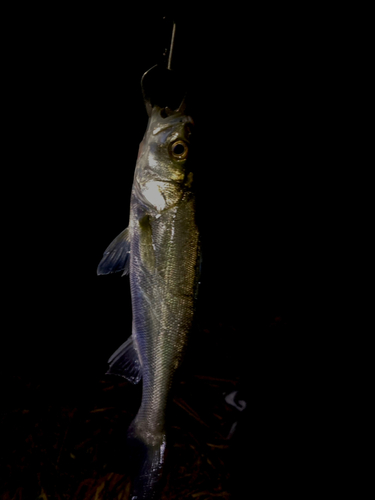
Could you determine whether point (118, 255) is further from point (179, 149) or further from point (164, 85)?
point (164, 85)

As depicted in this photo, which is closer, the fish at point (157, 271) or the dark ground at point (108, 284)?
the fish at point (157, 271)

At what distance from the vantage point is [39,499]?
102 inches

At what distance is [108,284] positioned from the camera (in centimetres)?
365

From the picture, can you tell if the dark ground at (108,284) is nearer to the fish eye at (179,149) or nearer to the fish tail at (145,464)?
the fish tail at (145,464)

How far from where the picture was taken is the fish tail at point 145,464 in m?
1.34

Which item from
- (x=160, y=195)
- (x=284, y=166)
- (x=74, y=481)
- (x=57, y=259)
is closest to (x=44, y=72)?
(x=57, y=259)

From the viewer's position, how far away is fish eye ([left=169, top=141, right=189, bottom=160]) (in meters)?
1.46

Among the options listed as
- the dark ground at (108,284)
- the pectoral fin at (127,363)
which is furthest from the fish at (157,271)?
the dark ground at (108,284)

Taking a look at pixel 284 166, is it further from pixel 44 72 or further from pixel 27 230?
pixel 27 230

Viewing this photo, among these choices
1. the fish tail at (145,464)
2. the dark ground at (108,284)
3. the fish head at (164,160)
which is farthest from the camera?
the dark ground at (108,284)

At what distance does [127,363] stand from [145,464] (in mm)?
549

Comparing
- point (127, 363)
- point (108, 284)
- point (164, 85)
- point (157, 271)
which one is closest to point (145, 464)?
point (127, 363)

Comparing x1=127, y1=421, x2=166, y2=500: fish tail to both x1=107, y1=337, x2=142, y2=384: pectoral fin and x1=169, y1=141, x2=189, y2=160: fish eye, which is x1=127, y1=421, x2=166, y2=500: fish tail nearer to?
x1=107, y1=337, x2=142, y2=384: pectoral fin

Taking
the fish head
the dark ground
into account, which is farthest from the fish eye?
the dark ground
